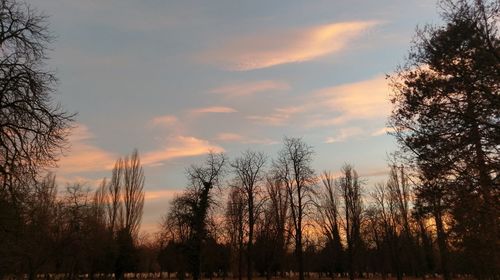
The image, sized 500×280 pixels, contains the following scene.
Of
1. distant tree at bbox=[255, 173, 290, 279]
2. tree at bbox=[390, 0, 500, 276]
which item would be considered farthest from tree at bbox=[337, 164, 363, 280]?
tree at bbox=[390, 0, 500, 276]

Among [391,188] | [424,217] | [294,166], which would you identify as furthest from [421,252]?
[424,217]

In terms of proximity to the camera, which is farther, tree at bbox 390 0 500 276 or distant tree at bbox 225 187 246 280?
distant tree at bbox 225 187 246 280

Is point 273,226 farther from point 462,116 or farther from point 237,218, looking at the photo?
point 462,116

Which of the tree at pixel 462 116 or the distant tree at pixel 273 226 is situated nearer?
the tree at pixel 462 116

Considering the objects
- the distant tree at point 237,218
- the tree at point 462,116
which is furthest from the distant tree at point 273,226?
the tree at point 462,116

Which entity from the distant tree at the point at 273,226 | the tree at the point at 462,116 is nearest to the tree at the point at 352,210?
the distant tree at the point at 273,226

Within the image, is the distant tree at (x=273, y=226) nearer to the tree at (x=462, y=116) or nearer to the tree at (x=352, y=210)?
the tree at (x=352, y=210)

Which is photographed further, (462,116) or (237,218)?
(237,218)

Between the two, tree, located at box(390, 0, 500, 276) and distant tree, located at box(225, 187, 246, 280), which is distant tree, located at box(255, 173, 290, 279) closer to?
distant tree, located at box(225, 187, 246, 280)

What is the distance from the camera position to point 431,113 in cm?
1641

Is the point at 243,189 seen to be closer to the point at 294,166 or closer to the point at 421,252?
the point at 294,166

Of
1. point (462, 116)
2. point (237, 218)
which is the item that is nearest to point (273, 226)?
point (237, 218)

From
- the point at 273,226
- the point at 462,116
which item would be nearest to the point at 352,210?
the point at 273,226

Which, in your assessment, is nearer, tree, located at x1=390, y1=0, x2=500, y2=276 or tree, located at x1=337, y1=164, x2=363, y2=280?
tree, located at x1=390, y1=0, x2=500, y2=276
